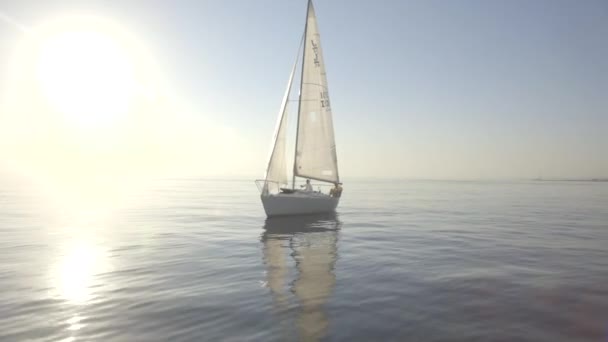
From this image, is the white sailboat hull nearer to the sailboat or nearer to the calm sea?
the sailboat

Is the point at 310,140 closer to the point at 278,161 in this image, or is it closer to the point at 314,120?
the point at 314,120

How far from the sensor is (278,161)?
94.3 feet

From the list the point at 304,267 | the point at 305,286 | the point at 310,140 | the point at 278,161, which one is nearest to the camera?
the point at 305,286

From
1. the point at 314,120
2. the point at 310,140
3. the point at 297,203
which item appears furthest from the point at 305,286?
the point at 314,120

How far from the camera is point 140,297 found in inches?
384

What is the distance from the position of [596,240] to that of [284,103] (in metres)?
23.8

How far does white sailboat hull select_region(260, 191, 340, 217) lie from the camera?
90.8 feet

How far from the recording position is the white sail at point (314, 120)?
31938 mm

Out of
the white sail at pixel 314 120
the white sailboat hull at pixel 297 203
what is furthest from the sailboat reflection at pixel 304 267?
the white sail at pixel 314 120

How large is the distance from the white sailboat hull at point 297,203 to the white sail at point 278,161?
108 centimetres

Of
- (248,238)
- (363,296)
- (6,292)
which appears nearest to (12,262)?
(6,292)

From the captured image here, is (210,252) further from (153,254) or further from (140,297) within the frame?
(140,297)

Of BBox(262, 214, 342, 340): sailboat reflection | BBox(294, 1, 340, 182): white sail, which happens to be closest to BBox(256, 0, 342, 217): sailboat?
BBox(294, 1, 340, 182): white sail

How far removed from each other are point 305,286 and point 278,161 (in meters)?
18.6
